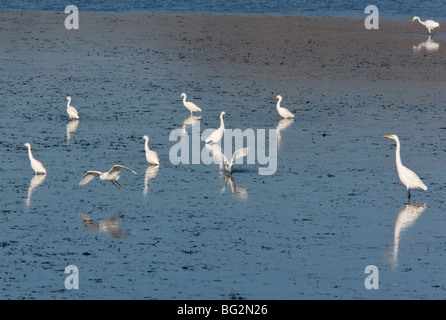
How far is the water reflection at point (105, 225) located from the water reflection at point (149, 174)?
2071 mm

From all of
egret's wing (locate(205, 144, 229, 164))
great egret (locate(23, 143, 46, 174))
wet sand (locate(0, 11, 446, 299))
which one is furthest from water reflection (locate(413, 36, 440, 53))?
great egret (locate(23, 143, 46, 174))

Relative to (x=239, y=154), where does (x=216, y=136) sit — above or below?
above

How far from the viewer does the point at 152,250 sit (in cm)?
1594

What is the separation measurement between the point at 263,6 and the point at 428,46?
65.8 ft

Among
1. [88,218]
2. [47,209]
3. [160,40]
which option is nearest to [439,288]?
[88,218]

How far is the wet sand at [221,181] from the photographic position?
48.6ft

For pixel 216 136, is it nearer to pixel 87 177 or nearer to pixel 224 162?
pixel 224 162

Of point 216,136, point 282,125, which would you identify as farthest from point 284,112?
point 216,136

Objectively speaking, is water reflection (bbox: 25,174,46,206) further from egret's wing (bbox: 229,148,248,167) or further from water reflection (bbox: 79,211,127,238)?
egret's wing (bbox: 229,148,248,167)

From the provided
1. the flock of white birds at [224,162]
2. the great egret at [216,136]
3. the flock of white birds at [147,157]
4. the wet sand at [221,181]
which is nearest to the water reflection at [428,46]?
the wet sand at [221,181]

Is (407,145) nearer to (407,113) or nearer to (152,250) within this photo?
(407,113)

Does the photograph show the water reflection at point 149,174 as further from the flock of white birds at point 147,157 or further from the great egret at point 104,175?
the great egret at point 104,175

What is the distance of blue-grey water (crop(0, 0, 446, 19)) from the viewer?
59781 mm

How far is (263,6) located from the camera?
204 feet
